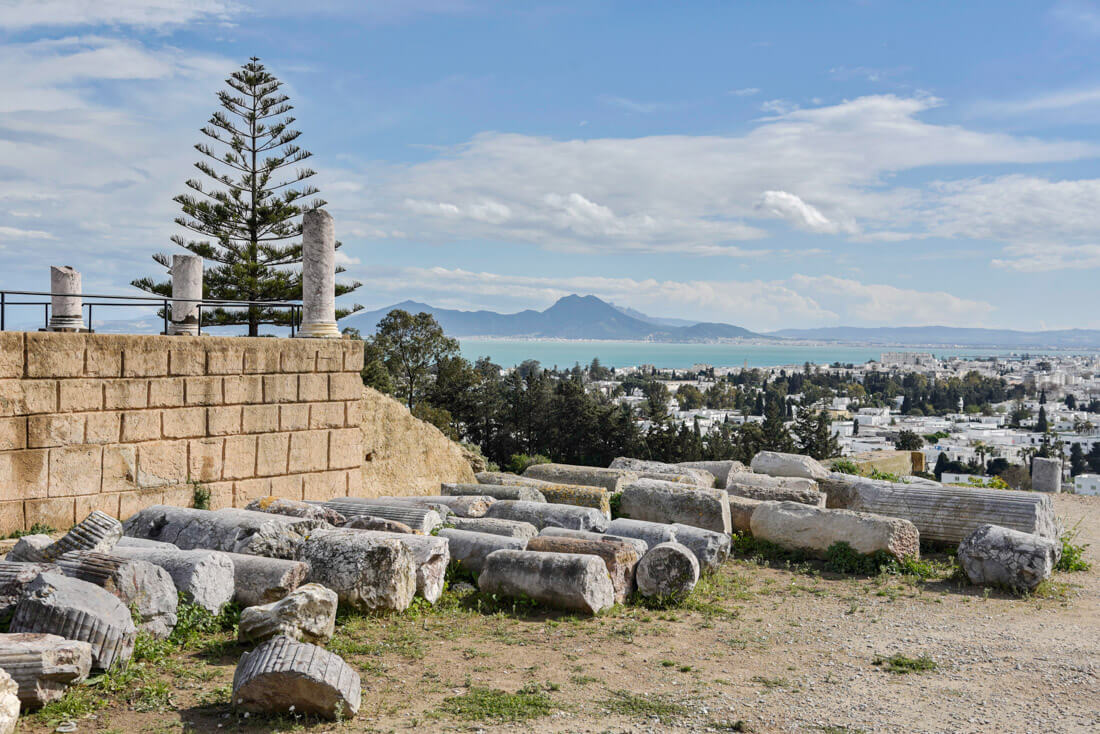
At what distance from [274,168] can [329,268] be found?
13.7m

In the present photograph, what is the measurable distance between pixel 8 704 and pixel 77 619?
2.79ft

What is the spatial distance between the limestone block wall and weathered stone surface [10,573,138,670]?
12.9 ft

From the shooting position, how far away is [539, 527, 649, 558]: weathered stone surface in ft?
28.2

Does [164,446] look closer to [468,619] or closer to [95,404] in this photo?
[95,404]

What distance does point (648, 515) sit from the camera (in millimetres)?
11180

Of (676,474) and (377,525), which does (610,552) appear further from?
(676,474)

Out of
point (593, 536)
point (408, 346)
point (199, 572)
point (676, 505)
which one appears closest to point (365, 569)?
point (199, 572)

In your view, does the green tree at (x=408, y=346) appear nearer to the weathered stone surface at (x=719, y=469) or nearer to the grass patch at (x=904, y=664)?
the weathered stone surface at (x=719, y=469)

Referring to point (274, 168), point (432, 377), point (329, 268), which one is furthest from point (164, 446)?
point (432, 377)

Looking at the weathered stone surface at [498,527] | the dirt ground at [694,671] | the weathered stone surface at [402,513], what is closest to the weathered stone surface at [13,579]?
the dirt ground at [694,671]

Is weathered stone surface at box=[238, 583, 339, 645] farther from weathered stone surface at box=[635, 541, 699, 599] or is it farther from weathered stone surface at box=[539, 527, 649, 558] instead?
weathered stone surface at box=[635, 541, 699, 599]

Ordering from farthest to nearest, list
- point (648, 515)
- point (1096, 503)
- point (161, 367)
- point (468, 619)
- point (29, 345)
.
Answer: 1. point (1096, 503)
2. point (648, 515)
3. point (161, 367)
4. point (29, 345)
5. point (468, 619)

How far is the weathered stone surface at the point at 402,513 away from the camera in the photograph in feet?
29.7

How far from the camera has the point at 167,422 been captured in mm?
10070
